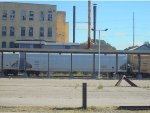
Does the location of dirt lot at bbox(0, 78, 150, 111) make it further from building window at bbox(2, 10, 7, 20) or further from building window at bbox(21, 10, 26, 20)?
building window at bbox(21, 10, 26, 20)

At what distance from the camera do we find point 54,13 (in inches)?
4144

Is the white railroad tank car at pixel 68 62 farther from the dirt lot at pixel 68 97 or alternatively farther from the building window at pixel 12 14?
the building window at pixel 12 14

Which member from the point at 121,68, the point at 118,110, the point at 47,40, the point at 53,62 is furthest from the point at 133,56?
the point at 118,110

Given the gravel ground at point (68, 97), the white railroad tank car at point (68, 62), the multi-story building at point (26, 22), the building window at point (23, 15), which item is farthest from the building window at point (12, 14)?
the gravel ground at point (68, 97)

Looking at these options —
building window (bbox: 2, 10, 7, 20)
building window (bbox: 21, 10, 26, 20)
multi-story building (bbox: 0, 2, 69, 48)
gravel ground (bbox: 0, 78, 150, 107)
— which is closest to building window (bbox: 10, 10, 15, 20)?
multi-story building (bbox: 0, 2, 69, 48)

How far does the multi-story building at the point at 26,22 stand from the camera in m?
103

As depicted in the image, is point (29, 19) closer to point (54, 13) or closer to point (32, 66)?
point (54, 13)

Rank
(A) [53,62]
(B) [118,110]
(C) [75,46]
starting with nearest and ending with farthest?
(B) [118,110], (A) [53,62], (C) [75,46]

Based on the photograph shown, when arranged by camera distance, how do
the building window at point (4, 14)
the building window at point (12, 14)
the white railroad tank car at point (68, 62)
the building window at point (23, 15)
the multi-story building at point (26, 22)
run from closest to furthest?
the white railroad tank car at point (68, 62) → the multi-story building at point (26, 22) → the building window at point (4, 14) → the building window at point (12, 14) → the building window at point (23, 15)

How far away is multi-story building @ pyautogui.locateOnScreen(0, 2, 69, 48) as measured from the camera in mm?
102812

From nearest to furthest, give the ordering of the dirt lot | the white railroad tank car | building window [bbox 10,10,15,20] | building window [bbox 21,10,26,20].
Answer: the dirt lot, the white railroad tank car, building window [bbox 10,10,15,20], building window [bbox 21,10,26,20]

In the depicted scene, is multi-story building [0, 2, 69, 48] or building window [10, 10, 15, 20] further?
building window [10, 10, 15, 20]

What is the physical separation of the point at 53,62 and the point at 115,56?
9.47 m

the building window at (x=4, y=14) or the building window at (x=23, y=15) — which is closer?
the building window at (x=4, y=14)
